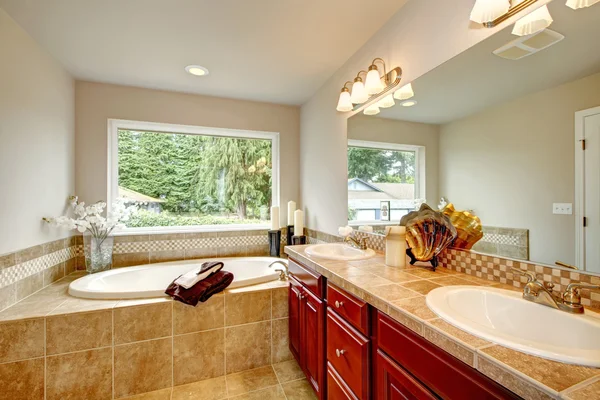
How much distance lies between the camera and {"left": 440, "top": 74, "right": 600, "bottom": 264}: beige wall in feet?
3.16

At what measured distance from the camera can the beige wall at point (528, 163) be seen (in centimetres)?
96

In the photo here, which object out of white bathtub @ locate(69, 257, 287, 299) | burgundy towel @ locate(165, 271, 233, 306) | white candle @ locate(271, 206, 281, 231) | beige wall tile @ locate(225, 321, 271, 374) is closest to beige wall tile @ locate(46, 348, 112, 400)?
white bathtub @ locate(69, 257, 287, 299)

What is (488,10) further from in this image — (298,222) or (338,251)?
(298,222)

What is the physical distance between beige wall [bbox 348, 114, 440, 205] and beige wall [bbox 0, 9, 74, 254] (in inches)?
92.6

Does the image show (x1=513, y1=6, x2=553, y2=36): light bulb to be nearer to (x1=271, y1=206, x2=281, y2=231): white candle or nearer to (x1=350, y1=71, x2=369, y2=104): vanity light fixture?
(x1=350, y1=71, x2=369, y2=104): vanity light fixture

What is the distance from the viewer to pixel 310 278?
1688 millimetres

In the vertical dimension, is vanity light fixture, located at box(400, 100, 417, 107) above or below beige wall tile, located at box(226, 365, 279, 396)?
above

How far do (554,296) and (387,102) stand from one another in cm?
138

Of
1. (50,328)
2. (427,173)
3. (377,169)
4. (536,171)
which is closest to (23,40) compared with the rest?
(50,328)

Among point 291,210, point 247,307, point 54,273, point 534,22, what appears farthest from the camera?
point 291,210

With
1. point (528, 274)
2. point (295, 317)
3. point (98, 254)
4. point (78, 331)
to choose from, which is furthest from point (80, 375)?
point (528, 274)

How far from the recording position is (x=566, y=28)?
96cm

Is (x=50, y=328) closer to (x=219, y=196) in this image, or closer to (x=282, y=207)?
(x=219, y=196)

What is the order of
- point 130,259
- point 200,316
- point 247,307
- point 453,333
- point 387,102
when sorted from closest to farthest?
1. point 453,333
2. point 387,102
3. point 200,316
4. point 247,307
5. point 130,259
